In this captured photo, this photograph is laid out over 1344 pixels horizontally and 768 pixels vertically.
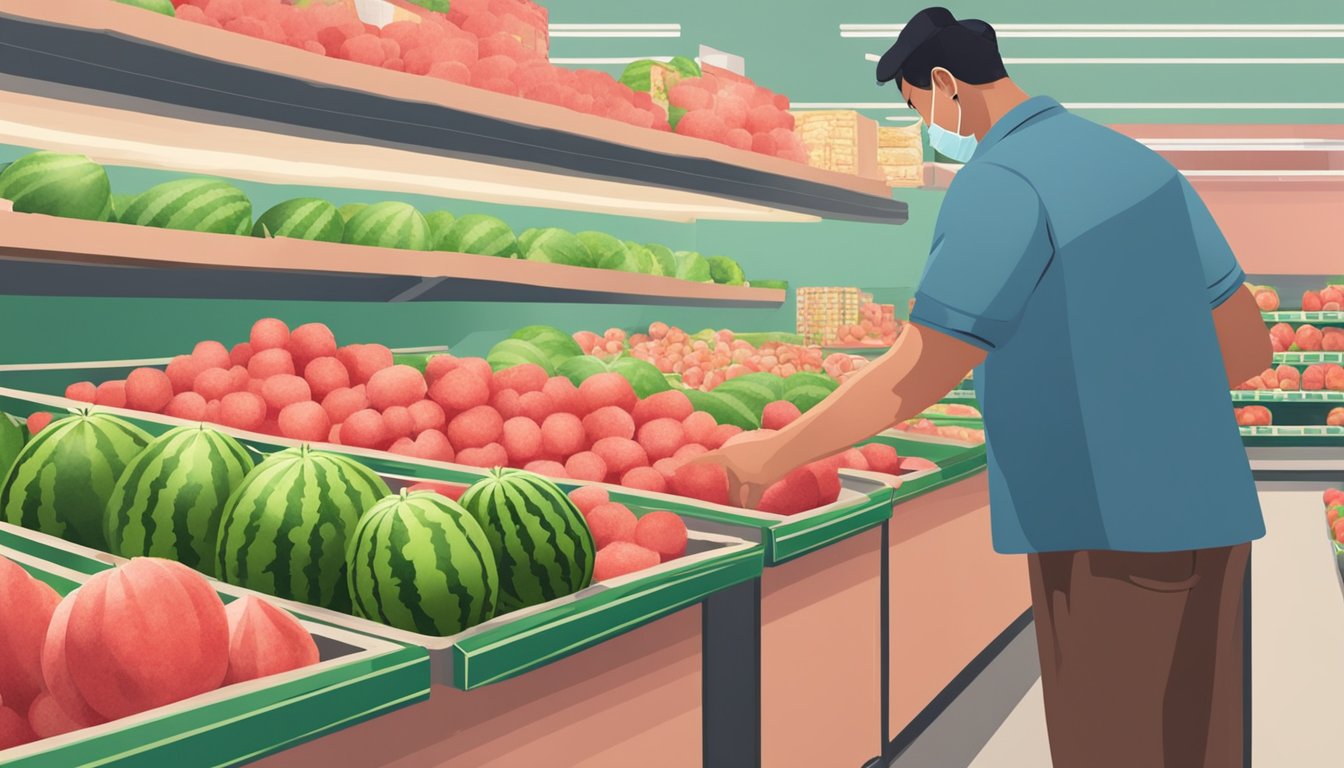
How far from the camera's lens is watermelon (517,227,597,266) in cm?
331

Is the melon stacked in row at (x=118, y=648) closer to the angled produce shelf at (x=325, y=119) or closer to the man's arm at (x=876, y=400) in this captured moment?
the angled produce shelf at (x=325, y=119)

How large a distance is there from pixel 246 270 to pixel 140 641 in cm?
155

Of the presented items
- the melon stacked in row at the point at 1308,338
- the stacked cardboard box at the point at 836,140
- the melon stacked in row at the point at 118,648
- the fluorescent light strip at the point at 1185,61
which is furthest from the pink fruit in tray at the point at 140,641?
the fluorescent light strip at the point at 1185,61

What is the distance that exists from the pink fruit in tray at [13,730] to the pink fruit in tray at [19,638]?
2cm

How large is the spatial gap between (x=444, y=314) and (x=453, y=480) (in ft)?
7.40

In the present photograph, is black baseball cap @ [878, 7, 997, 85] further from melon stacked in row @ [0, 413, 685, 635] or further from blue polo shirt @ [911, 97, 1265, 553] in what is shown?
melon stacked in row @ [0, 413, 685, 635]

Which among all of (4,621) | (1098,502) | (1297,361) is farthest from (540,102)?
(1297,361)

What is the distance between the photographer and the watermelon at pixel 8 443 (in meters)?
Result: 1.81

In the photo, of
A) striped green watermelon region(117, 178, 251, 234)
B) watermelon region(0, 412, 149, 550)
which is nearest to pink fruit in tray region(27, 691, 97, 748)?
watermelon region(0, 412, 149, 550)

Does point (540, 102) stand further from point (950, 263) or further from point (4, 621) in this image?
point (4, 621)

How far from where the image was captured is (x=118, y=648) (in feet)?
2.93

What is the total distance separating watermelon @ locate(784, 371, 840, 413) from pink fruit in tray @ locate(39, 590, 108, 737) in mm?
1822

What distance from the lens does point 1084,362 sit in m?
1.63

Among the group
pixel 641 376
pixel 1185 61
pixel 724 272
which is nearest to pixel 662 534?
pixel 641 376
